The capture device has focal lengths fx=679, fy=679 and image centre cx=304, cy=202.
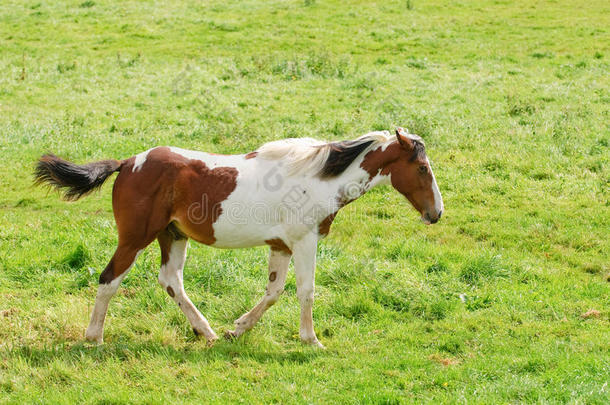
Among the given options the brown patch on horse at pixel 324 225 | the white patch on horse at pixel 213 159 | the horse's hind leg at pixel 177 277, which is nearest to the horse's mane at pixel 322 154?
the white patch on horse at pixel 213 159

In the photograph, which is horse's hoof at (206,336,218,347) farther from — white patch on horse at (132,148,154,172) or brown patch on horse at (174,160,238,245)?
white patch on horse at (132,148,154,172)

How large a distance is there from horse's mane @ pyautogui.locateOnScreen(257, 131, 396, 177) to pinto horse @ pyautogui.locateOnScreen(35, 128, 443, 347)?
10mm

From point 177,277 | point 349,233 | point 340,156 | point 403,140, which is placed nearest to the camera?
point 403,140

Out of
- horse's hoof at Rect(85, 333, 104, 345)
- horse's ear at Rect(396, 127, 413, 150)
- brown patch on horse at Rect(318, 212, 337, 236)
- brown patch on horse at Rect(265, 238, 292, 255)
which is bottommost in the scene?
horse's hoof at Rect(85, 333, 104, 345)

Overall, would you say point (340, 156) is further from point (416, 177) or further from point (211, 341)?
point (211, 341)

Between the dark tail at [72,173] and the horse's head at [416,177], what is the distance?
9.43 ft

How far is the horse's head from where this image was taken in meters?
6.87

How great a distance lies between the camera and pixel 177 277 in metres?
7.08

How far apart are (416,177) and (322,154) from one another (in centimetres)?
99

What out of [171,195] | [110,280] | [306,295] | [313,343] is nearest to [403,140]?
[306,295]

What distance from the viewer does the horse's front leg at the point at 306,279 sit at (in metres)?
6.77

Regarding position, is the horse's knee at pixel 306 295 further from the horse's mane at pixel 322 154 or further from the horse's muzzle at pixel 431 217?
the horse's muzzle at pixel 431 217

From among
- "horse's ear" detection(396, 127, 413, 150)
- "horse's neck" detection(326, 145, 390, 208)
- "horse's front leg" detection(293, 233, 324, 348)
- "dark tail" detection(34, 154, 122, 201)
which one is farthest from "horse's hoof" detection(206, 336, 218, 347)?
"horse's ear" detection(396, 127, 413, 150)

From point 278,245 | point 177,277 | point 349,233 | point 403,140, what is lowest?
point 349,233
